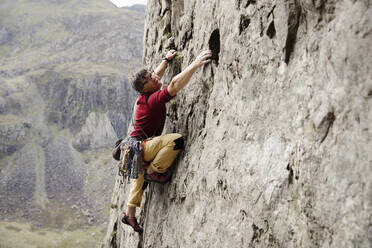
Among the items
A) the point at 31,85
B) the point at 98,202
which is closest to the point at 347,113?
the point at 98,202

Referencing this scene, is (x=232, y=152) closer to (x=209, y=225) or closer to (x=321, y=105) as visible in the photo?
(x=209, y=225)

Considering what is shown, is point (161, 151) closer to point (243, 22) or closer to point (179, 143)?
point (179, 143)

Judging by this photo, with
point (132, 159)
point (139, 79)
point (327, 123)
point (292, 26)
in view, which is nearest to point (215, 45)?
point (139, 79)

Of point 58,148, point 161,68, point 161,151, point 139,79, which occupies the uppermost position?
point 161,68

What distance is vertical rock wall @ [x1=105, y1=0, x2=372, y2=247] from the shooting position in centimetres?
380

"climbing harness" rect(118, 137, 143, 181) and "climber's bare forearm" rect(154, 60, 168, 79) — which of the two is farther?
"climber's bare forearm" rect(154, 60, 168, 79)

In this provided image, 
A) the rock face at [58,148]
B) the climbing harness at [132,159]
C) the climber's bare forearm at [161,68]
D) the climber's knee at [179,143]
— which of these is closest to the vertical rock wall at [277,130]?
the climber's knee at [179,143]

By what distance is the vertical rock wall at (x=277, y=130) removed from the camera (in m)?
3.80

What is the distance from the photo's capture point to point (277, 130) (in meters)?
5.27

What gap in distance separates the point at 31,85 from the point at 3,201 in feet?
278

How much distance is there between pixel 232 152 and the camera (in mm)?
6617

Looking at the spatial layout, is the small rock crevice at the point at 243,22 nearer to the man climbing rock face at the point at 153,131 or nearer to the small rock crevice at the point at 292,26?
the small rock crevice at the point at 292,26

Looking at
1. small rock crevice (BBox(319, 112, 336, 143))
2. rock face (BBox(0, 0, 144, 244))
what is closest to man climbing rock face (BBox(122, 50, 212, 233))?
small rock crevice (BBox(319, 112, 336, 143))

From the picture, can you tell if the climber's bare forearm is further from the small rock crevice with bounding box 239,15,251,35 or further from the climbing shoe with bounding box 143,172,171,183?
the small rock crevice with bounding box 239,15,251,35
